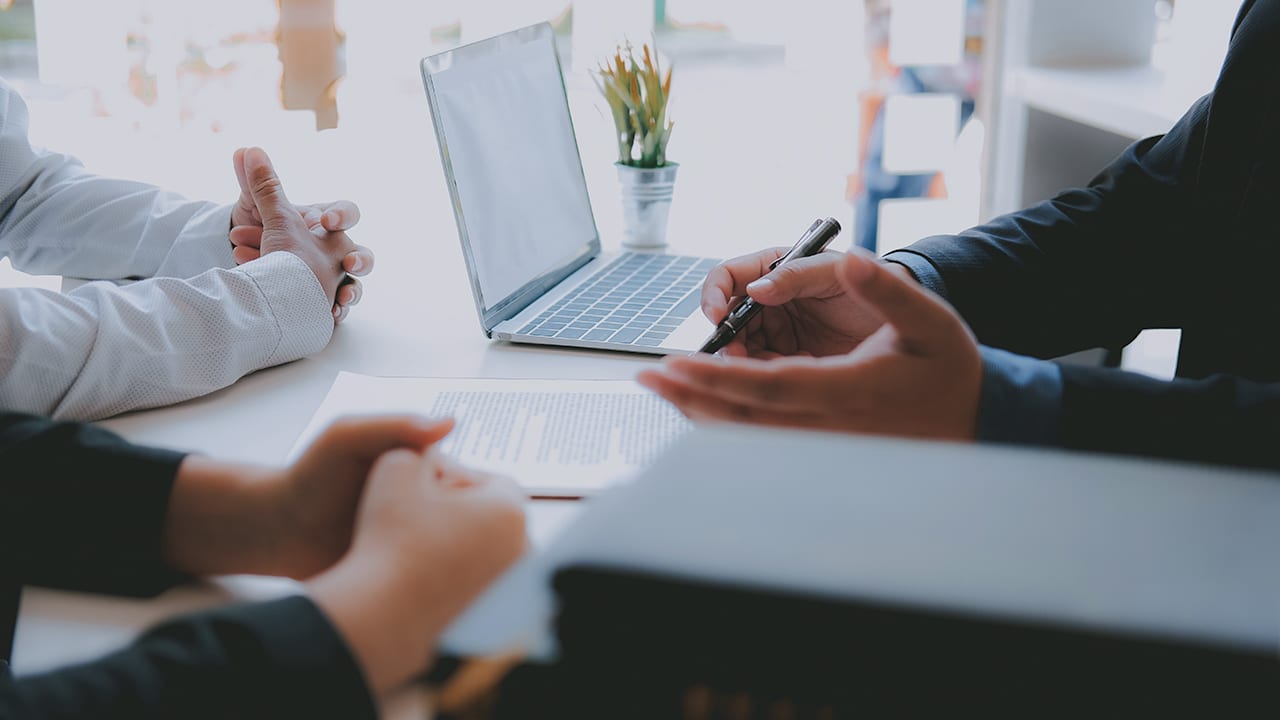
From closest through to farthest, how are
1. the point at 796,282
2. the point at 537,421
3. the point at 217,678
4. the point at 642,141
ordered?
the point at 217,678 → the point at 537,421 → the point at 796,282 → the point at 642,141

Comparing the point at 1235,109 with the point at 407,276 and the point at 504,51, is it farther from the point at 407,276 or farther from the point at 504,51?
the point at 407,276

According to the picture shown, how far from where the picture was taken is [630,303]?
3.49 feet

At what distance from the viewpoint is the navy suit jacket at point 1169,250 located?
3.16 feet

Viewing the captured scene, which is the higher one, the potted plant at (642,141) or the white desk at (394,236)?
the potted plant at (642,141)

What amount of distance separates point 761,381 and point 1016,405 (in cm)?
15

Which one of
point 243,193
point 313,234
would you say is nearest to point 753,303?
point 313,234

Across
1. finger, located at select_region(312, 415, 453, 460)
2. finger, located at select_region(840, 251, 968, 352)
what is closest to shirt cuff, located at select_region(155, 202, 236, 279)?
finger, located at select_region(312, 415, 453, 460)

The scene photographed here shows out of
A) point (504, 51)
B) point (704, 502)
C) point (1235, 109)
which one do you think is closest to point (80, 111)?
point (504, 51)

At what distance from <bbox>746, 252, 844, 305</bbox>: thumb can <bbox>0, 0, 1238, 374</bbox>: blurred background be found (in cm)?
52

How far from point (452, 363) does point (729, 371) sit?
0.42 meters

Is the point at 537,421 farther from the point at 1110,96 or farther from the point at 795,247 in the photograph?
the point at 1110,96

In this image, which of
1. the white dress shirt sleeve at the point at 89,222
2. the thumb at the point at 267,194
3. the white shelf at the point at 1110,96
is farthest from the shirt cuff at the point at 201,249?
the white shelf at the point at 1110,96

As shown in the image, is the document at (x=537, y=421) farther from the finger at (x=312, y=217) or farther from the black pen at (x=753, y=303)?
the finger at (x=312, y=217)

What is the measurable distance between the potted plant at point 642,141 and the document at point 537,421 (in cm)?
46
